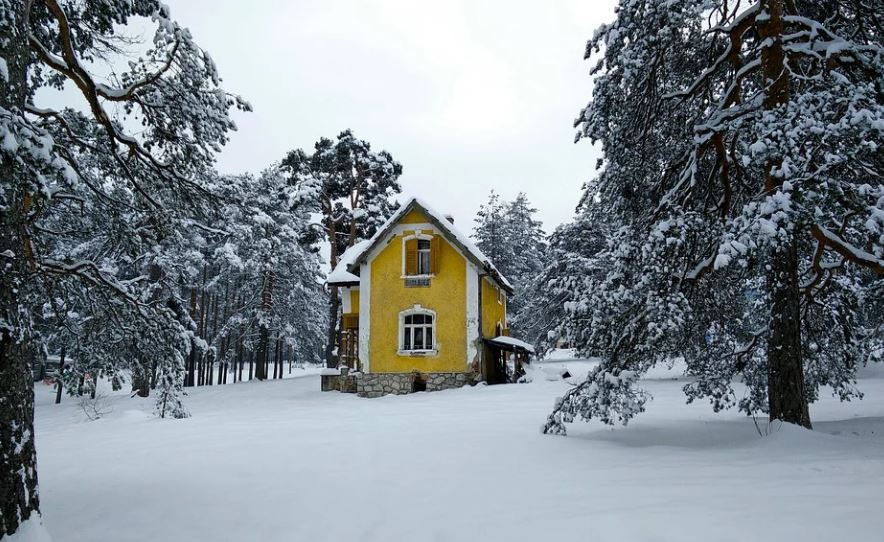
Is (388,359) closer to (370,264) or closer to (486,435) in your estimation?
(370,264)

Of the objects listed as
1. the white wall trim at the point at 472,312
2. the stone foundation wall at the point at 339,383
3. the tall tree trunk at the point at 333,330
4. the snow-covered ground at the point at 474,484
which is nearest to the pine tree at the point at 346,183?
the tall tree trunk at the point at 333,330

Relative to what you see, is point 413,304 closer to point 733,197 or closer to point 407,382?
point 407,382

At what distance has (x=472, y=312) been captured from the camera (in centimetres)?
2134

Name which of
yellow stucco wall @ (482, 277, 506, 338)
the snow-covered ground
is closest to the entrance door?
yellow stucco wall @ (482, 277, 506, 338)

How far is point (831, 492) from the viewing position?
15.6 ft

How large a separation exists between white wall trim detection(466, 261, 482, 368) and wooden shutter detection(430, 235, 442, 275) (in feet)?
3.72

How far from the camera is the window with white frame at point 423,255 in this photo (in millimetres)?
21984

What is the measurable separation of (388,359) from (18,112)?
694 inches

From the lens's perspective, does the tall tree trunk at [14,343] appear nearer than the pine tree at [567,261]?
Yes

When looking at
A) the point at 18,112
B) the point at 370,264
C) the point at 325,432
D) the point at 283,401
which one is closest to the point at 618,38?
the point at 18,112

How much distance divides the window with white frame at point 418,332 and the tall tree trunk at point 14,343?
17190 millimetres

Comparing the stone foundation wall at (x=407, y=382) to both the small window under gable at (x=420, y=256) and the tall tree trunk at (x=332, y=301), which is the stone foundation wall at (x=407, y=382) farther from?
the tall tree trunk at (x=332, y=301)

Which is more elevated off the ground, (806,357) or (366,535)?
(806,357)

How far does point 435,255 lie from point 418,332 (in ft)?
9.67
